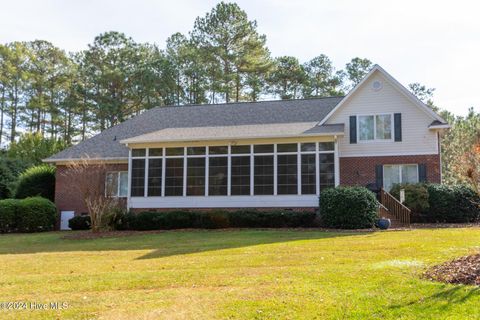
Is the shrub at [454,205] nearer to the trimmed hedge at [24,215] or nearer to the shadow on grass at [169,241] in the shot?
the shadow on grass at [169,241]

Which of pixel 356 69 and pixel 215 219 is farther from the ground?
pixel 356 69

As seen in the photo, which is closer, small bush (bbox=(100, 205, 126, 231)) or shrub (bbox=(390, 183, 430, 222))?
shrub (bbox=(390, 183, 430, 222))

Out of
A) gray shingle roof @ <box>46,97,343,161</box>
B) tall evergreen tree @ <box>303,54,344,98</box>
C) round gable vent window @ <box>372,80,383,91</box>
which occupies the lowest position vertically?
gray shingle roof @ <box>46,97,343,161</box>

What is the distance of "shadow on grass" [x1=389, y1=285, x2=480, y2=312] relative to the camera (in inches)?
248

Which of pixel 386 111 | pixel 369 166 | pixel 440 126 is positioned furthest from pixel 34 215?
pixel 440 126

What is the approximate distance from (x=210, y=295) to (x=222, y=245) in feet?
21.1

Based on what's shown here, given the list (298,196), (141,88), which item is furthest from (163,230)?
(141,88)

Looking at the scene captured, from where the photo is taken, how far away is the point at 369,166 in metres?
21.7

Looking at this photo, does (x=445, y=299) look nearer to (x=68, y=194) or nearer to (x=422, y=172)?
(x=422, y=172)

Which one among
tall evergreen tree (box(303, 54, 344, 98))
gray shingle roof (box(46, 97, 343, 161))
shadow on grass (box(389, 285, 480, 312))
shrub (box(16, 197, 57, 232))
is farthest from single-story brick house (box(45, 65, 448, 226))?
tall evergreen tree (box(303, 54, 344, 98))

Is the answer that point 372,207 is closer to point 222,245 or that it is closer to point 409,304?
point 222,245

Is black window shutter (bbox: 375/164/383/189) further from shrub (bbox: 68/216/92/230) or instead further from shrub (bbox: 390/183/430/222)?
shrub (bbox: 68/216/92/230)

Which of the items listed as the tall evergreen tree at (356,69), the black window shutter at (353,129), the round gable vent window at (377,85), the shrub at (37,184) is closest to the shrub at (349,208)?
the black window shutter at (353,129)

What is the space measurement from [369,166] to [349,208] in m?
4.74
